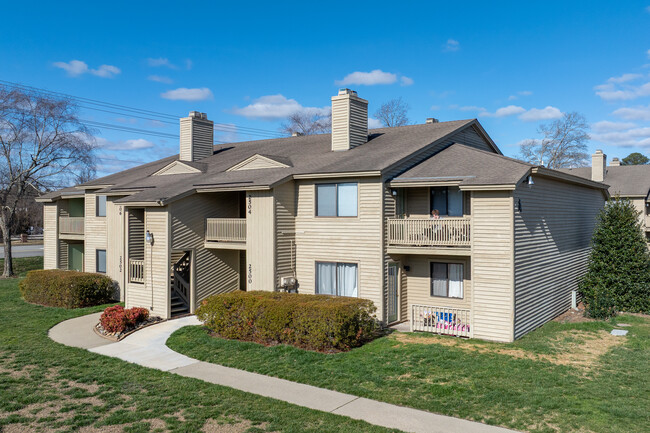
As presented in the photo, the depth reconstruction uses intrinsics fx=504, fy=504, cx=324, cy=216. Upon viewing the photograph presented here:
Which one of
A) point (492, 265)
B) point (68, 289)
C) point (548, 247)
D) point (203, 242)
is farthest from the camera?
point (68, 289)

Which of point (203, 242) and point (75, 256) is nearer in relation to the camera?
point (203, 242)

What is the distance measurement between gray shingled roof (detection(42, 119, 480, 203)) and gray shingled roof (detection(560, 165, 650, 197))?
20.4 meters

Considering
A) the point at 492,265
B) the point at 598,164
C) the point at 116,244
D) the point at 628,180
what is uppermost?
the point at 598,164

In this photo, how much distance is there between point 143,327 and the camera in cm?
1698

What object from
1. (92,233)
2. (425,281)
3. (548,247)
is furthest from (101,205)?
(548,247)

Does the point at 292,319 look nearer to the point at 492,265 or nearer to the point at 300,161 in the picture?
the point at 492,265

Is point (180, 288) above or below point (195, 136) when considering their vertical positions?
below

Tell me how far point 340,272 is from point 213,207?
628 centimetres

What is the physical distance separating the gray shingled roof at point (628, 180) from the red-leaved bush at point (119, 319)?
102 feet

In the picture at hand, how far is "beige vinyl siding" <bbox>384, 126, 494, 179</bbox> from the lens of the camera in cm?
1683

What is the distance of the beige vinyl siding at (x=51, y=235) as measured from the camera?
27.2 m

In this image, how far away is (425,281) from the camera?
691 inches

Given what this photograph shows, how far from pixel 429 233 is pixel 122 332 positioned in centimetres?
1029

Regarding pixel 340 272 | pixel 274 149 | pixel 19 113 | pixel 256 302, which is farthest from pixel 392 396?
pixel 19 113
